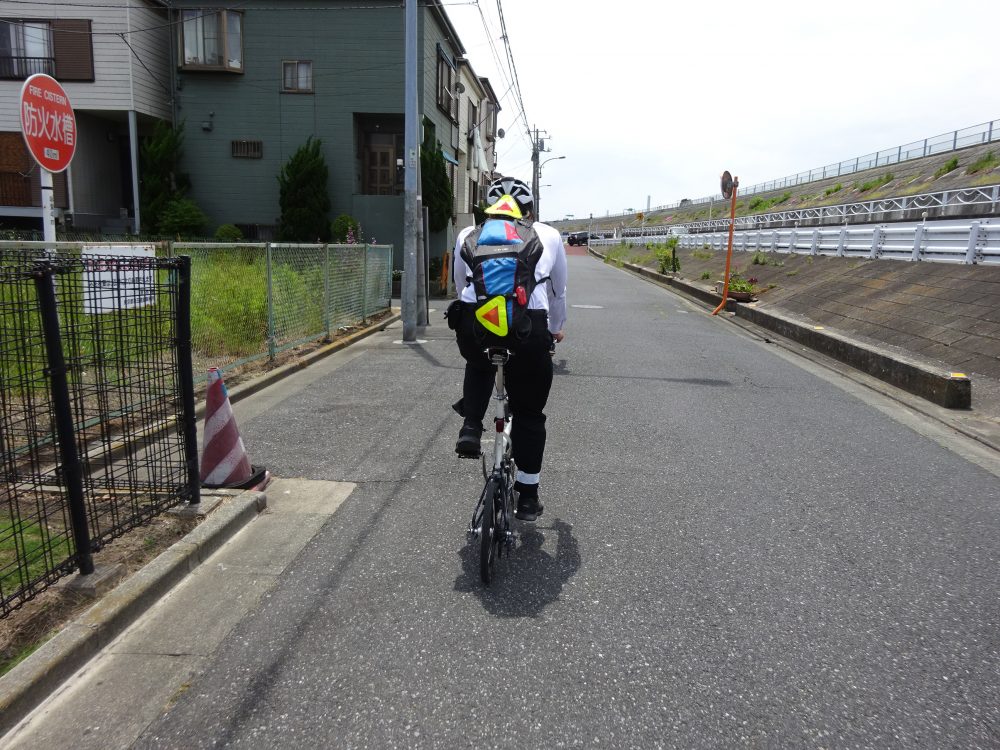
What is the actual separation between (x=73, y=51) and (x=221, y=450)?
2142cm

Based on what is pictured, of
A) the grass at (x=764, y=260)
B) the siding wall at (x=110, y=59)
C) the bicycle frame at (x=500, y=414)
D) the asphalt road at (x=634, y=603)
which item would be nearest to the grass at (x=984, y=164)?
the grass at (x=764, y=260)

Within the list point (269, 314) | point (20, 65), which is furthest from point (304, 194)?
point (269, 314)

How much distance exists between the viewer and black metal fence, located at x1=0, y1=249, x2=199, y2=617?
9.46 ft

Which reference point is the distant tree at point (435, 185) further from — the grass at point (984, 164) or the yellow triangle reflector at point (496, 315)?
the grass at point (984, 164)

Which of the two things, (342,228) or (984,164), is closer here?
(342,228)

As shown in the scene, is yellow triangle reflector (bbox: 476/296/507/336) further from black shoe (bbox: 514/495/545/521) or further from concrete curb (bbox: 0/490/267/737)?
concrete curb (bbox: 0/490/267/737)

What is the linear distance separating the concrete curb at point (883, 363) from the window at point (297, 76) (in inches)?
615

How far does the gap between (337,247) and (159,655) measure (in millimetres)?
8356

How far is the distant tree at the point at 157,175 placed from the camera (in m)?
20.5

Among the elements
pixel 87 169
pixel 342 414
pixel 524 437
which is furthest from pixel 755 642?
pixel 87 169

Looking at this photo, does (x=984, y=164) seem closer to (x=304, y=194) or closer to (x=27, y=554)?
(x=304, y=194)

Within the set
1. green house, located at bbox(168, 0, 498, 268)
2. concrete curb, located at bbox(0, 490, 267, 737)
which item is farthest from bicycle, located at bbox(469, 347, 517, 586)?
green house, located at bbox(168, 0, 498, 268)

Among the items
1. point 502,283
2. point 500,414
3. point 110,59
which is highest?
point 110,59

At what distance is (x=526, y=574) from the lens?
3.45 m
